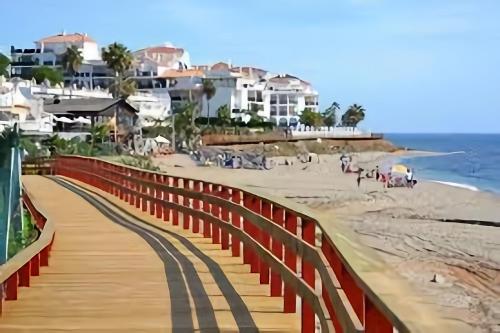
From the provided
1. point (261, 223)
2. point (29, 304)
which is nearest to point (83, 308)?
point (29, 304)

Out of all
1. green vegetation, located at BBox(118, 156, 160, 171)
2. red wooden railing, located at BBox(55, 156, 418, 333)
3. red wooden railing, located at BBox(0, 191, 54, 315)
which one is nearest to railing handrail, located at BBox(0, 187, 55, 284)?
red wooden railing, located at BBox(0, 191, 54, 315)

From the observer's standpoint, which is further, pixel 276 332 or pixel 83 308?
pixel 83 308

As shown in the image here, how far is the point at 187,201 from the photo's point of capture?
659 inches

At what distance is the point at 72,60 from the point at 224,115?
22.1 meters

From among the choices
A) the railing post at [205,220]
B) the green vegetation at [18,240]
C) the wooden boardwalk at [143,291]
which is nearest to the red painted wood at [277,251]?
the wooden boardwalk at [143,291]

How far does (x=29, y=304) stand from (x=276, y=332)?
101 inches

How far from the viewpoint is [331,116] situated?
154375mm

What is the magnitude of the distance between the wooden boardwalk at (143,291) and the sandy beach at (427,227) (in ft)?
4.14

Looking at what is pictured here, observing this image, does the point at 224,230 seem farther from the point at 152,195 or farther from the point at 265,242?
the point at 152,195

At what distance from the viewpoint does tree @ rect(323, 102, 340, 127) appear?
494 feet

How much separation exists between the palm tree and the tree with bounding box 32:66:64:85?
2.51m

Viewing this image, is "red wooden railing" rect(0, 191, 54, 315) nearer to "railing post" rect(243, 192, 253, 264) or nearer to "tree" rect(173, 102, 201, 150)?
"railing post" rect(243, 192, 253, 264)

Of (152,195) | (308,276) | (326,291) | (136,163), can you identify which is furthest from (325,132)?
(326,291)

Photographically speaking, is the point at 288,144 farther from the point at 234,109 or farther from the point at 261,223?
the point at 261,223
